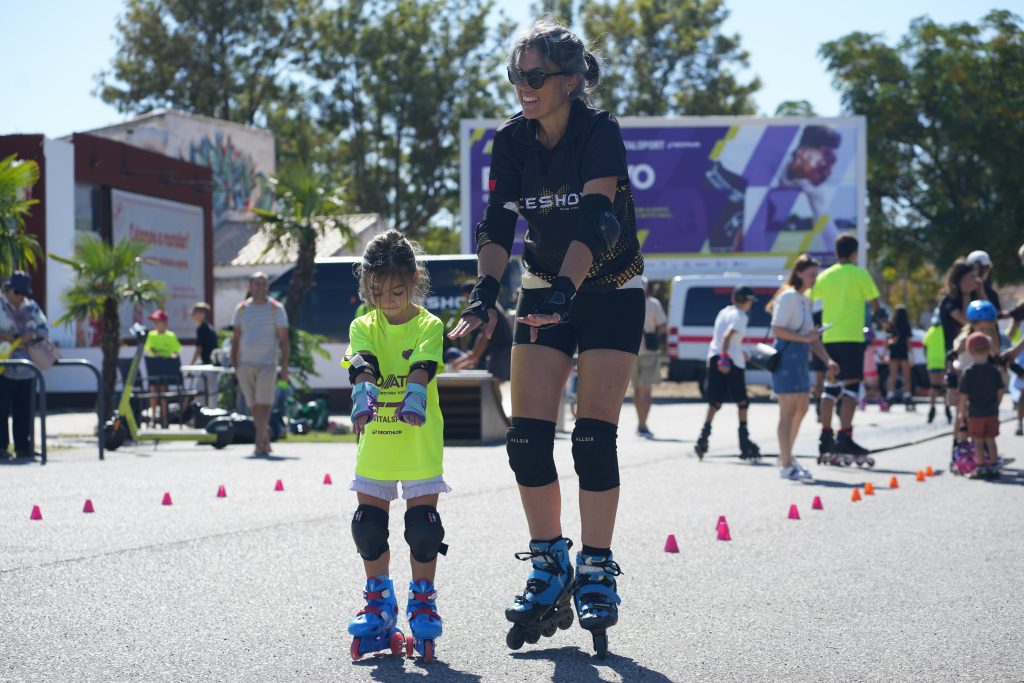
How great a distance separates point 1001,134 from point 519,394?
39.8 m

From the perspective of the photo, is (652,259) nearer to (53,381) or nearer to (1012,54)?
(53,381)

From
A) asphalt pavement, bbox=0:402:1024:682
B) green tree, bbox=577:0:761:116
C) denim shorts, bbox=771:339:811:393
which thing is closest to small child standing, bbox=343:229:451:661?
asphalt pavement, bbox=0:402:1024:682

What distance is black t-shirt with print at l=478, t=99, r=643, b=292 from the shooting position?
4.64m

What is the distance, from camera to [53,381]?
2677cm

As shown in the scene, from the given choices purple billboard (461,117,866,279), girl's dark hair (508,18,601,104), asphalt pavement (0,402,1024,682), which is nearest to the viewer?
asphalt pavement (0,402,1024,682)

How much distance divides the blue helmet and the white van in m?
15.5

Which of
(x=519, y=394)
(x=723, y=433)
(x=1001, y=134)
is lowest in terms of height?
(x=723, y=433)

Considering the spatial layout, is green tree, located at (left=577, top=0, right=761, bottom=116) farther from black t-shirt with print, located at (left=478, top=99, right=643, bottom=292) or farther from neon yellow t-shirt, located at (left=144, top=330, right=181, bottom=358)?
black t-shirt with print, located at (left=478, top=99, right=643, bottom=292)

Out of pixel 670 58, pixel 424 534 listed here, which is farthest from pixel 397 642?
pixel 670 58

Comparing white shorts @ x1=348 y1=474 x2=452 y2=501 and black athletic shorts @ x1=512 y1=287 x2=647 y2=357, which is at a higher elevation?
black athletic shorts @ x1=512 y1=287 x2=647 y2=357

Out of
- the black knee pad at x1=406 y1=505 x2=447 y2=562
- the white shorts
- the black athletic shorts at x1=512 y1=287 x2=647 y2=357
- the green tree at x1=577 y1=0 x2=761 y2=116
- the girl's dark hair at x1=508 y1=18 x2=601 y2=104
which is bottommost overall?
the black knee pad at x1=406 y1=505 x2=447 y2=562

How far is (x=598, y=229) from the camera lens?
445cm

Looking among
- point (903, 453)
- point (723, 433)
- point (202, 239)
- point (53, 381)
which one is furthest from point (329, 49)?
point (903, 453)

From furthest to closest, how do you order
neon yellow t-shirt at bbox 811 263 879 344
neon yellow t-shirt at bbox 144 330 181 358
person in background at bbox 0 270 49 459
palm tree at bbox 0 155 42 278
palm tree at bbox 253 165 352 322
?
1. palm tree at bbox 253 165 352 322
2. neon yellow t-shirt at bbox 144 330 181 358
3. palm tree at bbox 0 155 42 278
4. person in background at bbox 0 270 49 459
5. neon yellow t-shirt at bbox 811 263 879 344
